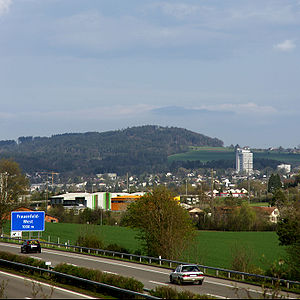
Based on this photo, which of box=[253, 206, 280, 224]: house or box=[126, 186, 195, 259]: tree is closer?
box=[126, 186, 195, 259]: tree

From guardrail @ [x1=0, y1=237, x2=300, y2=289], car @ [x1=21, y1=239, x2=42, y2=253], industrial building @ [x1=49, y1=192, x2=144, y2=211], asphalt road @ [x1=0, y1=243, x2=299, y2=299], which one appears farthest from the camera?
industrial building @ [x1=49, y1=192, x2=144, y2=211]

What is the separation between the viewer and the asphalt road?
28.4 metres

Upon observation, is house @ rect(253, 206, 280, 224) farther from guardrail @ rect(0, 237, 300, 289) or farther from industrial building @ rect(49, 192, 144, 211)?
guardrail @ rect(0, 237, 300, 289)

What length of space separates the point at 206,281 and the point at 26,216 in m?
29.3

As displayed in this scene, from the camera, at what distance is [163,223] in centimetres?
5059

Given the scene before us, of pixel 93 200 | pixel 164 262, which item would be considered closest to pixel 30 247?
pixel 164 262

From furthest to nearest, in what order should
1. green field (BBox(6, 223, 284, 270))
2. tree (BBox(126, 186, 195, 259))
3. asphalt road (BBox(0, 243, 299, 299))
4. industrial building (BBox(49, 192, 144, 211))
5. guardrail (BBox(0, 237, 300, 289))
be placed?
industrial building (BBox(49, 192, 144, 211))
green field (BBox(6, 223, 284, 270))
tree (BBox(126, 186, 195, 259))
guardrail (BBox(0, 237, 300, 289))
asphalt road (BBox(0, 243, 299, 299))

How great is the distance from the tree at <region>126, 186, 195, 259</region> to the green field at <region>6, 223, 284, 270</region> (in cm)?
509

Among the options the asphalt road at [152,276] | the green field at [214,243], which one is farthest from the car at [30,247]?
the green field at [214,243]

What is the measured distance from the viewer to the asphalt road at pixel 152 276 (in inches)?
1118

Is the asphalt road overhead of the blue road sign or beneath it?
beneath

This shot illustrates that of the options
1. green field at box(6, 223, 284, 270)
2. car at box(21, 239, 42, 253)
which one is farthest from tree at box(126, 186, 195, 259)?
car at box(21, 239, 42, 253)

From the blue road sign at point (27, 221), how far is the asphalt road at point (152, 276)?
3.75 m

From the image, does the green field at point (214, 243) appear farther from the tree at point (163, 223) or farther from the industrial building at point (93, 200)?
the industrial building at point (93, 200)
